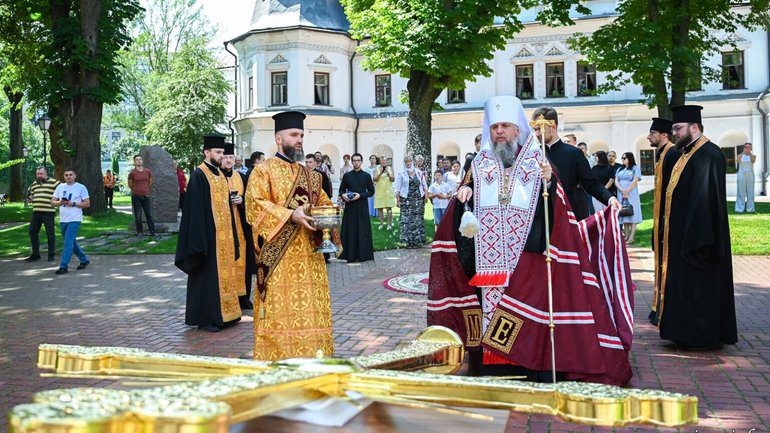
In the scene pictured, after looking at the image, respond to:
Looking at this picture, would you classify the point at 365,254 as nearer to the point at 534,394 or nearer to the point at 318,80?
the point at 534,394

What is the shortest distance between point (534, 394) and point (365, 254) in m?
13.3

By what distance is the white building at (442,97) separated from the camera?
36.9m

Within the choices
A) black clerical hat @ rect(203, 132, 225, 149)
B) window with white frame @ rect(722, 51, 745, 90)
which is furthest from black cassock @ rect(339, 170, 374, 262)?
window with white frame @ rect(722, 51, 745, 90)

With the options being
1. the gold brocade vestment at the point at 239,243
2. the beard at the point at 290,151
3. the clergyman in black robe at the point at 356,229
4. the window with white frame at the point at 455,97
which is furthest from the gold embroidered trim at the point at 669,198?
the window with white frame at the point at 455,97

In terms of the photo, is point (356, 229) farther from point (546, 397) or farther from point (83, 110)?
point (546, 397)

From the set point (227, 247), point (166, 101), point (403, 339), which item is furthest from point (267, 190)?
point (166, 101)

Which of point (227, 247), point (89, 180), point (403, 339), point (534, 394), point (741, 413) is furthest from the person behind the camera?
point (89, 180)

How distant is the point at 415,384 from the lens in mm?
1357

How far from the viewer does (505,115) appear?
5.38 metres

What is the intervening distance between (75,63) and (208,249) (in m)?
16.6

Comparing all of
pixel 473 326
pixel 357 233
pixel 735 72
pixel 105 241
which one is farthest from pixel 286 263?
pixel 735 72

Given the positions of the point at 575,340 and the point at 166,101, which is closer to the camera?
the point at 575,340

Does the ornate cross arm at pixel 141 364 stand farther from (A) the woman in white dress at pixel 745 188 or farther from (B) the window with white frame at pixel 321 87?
(B) the window with white frame at pixel 321 87

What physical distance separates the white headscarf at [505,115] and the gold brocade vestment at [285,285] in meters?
1.52
